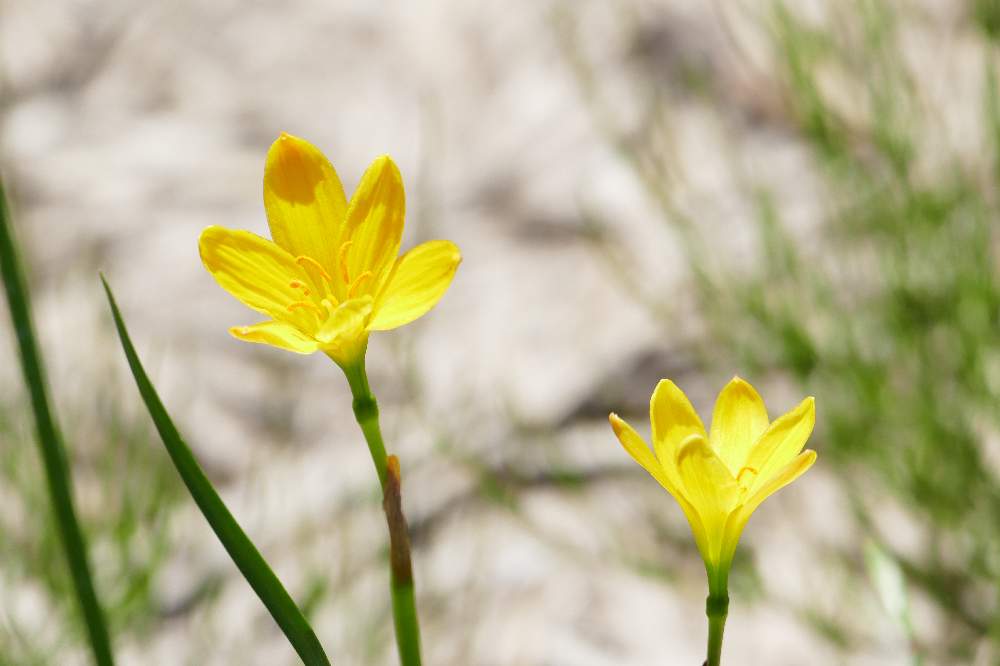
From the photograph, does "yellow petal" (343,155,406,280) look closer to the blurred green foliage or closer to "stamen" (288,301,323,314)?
"stamen" (288,301,323,314)

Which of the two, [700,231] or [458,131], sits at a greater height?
[458,131]

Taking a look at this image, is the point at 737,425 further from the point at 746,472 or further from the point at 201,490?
the point at 201,490

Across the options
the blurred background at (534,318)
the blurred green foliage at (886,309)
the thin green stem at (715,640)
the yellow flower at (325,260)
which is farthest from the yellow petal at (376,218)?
the blurred green foliage at (886,309)

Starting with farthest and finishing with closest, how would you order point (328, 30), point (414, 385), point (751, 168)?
point (328, 30), point (751, 168), point (414, 385)

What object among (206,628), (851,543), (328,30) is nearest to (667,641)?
(851,543)

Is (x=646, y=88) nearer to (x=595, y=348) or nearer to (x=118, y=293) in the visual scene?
(x=595, y=348)

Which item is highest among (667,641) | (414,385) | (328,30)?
(328,30)

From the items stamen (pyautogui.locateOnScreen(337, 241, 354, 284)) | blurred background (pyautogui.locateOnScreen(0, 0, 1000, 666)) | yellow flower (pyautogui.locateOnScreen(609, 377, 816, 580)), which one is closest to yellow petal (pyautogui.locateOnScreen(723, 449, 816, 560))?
yellow flower (pyautogui.locateOnScreen(609, 377, 816, 580))
